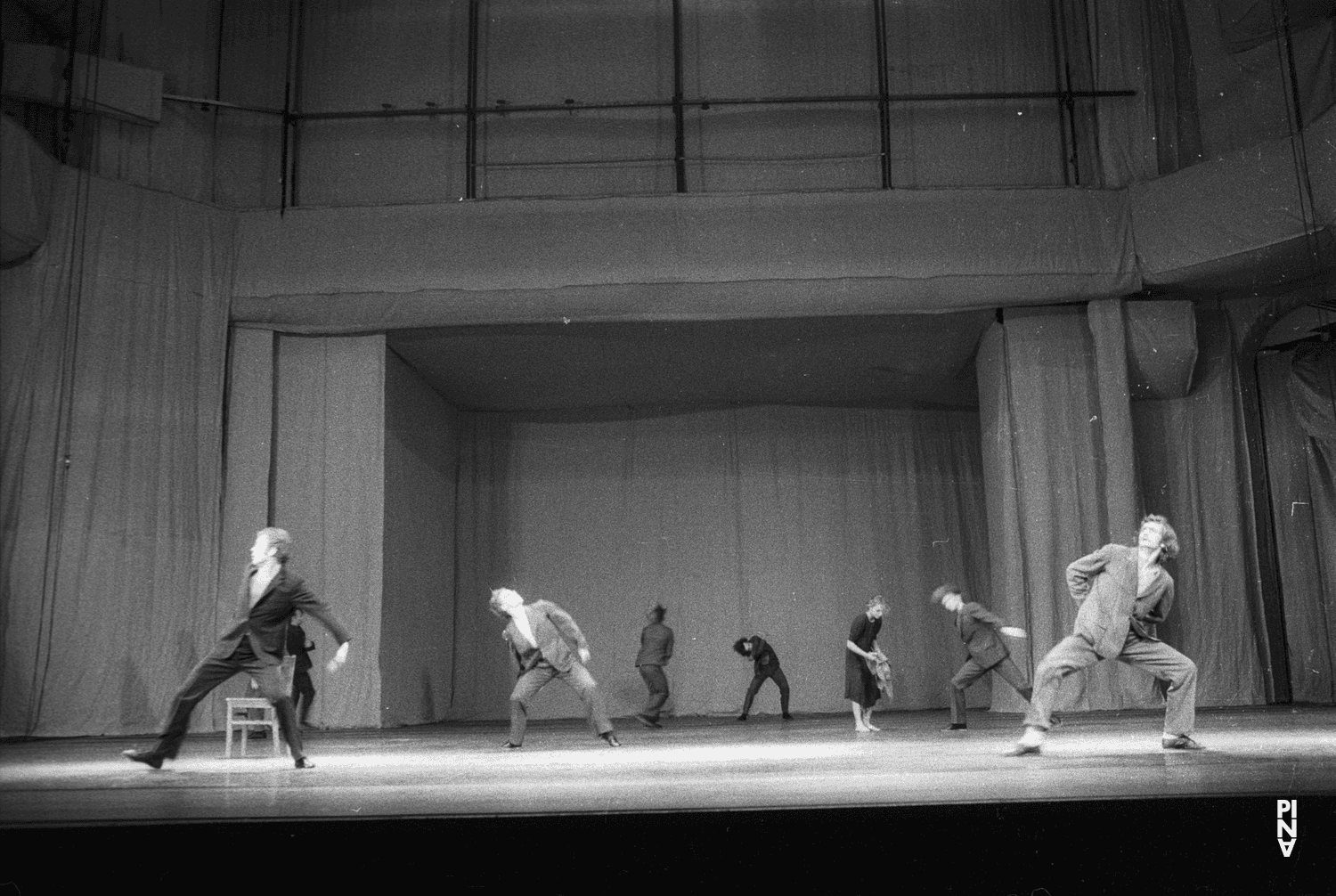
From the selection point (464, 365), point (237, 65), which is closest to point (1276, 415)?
point (464, 365)

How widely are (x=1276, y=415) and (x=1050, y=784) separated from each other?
33.6ft

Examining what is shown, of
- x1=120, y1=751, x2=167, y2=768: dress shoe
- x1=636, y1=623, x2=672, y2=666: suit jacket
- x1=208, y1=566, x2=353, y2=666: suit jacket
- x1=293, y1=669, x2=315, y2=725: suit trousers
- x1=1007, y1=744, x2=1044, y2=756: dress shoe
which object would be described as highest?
x1=208, y1=566, x2=353, y2=666: suit jacket

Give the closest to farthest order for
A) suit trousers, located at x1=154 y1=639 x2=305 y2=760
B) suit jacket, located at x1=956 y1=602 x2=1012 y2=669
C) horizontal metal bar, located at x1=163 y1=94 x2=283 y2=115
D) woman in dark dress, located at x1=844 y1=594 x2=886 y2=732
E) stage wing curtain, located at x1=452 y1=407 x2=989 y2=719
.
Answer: suit trousers, located at x1=154 y1=639 x2=305 y2=760
suit jacket, located at x1=956 y1=602 x2=1012 y2=669
woman in dark dress, located at x1=844 y1=594 x2=886 y2=732
horizontal metal bar, located at x1=163 y1=94 x2=283 y2=115
stage wing curtain, located at x1=452 y1=407 x2=989 y2=719

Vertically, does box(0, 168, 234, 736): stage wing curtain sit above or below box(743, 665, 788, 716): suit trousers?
above

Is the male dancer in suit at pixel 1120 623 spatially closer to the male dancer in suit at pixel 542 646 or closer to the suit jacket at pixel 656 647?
the male dancer in suit at pixel 542 646

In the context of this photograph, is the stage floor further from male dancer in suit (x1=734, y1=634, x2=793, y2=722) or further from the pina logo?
male dancer in suit (x1=734, y1=634, x2=793, y2=722)

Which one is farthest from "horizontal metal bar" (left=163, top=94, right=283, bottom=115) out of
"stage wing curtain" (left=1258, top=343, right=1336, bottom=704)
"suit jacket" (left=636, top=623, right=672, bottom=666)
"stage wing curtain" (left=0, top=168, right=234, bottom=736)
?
"stage wing curtain" (left=1258, top=343, right=1336, bottom=704)

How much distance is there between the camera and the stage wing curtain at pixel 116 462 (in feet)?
32.5

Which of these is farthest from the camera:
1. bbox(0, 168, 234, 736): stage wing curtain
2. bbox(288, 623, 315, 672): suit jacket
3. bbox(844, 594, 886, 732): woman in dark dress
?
bbox(844, 594, 886, 732): woman in dark dress

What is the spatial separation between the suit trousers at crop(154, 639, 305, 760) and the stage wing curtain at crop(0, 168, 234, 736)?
378 centimetres

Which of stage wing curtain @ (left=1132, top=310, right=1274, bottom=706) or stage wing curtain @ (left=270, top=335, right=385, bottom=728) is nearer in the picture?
stage wing curtain @ (left=270, top=335, right=385, bottom=728)

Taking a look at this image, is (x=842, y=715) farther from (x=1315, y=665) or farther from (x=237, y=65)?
(x=237, y=65)

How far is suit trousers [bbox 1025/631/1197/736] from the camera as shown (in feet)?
20.4

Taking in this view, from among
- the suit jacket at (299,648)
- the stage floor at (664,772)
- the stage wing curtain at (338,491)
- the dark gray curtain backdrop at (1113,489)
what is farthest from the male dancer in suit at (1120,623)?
the stage wing curtain at (338,491)
